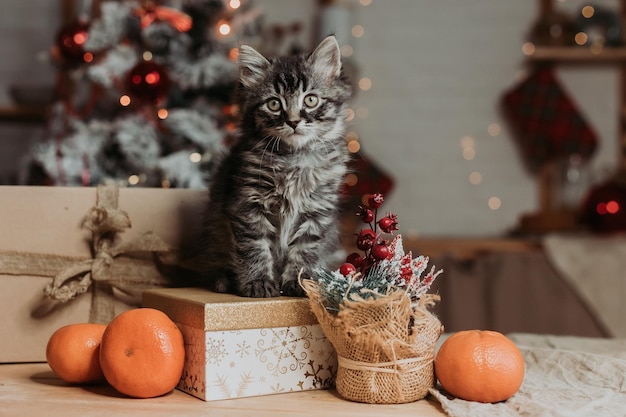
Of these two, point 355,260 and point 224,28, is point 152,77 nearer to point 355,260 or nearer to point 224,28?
point 224,28

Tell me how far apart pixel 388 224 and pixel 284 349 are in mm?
240

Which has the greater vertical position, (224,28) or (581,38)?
(581,38)

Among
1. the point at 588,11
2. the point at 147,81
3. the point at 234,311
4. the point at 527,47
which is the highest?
the point at 588,11

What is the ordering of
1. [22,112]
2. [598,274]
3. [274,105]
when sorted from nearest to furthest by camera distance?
1. [274,105]
2. [598,274]
3. [22,112]

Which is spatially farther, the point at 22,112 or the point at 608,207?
the point at 22,112

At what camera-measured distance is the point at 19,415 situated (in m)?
0.89

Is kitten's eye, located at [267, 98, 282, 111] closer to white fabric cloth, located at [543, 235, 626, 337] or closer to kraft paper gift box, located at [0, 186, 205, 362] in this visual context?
kraft paper gift box, located at [0, 186, 205, 362]

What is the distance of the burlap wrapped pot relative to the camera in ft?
3.04

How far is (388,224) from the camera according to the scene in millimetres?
997

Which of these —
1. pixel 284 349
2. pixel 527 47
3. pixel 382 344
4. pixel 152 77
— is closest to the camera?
pixel 382 344

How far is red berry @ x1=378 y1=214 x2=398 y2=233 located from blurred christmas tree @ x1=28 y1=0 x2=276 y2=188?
4.18 feet

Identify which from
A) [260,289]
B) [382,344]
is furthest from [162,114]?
[382,344]

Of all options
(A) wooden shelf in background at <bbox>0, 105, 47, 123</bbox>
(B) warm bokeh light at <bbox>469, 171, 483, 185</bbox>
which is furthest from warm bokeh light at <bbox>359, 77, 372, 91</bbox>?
(A) wooden shelf in background at <bbox>0, 105, 47, 123</bbox>

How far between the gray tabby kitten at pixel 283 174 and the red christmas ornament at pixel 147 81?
38.0 inches
